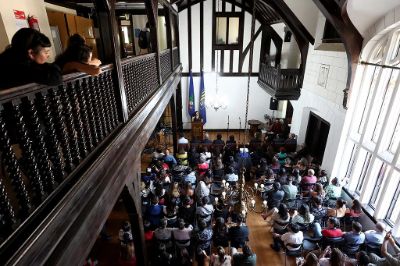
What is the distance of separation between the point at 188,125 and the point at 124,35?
509 centimetres

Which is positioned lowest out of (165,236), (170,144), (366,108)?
(170,144)

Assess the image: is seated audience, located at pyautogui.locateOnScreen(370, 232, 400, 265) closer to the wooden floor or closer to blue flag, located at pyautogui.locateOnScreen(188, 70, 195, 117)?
the wooden floor

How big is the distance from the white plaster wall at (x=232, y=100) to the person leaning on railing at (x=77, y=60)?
9.47m

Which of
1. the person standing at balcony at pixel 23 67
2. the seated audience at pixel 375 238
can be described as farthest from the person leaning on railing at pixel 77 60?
the seated audience at pixel 375 238

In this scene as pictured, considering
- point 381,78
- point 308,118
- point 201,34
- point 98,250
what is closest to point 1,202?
point 98,250

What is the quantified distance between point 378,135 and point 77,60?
6.18 meters

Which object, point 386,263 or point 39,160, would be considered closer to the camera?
point 39,160

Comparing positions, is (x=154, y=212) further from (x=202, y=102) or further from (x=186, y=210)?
(x=202, y=102)

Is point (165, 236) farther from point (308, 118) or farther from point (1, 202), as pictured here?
point (308, 118)

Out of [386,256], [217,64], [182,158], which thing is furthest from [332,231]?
[217,64]

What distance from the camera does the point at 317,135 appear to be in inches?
318

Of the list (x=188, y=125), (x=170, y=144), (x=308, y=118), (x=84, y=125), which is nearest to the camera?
(x=84, y=125)

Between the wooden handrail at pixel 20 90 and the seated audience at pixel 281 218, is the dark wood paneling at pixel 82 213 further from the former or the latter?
the seated audience at pixel 281 218

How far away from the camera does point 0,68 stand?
59.6 inches
